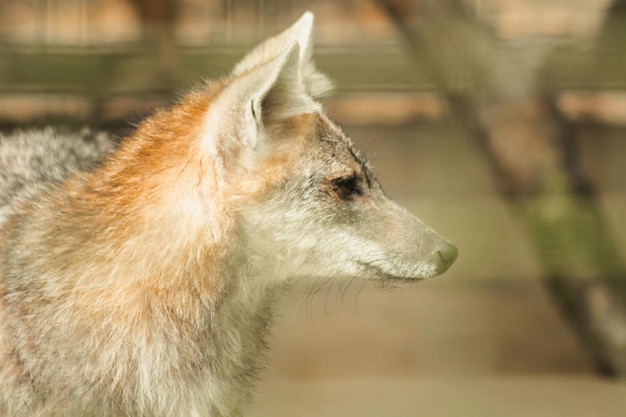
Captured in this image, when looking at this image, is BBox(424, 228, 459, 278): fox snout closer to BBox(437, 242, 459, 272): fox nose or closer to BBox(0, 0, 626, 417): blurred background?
BBox(437, 242, 459, 272): fox nose

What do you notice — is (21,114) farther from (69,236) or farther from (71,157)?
(69,236)

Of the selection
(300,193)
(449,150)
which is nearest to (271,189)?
(300,193)

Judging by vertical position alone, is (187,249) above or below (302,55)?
below

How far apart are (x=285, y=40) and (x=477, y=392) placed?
186 cm

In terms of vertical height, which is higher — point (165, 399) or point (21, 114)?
point (21, 114)

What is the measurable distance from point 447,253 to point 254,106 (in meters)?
0.79

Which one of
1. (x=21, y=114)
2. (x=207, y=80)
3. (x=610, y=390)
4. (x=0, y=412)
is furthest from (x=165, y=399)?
(x=21, y=114)

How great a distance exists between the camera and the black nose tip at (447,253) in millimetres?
2695

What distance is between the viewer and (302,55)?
288 centimetres

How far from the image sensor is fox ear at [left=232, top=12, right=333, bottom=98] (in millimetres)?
2859

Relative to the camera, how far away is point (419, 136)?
4.84 meters

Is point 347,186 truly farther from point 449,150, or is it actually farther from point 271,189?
point 449,150

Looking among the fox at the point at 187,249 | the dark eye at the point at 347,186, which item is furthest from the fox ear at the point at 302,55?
the dark eye at the point at 347,186

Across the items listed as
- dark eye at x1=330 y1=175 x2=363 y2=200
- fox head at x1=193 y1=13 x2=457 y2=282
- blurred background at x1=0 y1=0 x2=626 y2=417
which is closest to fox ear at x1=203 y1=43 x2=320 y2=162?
fox head at x1=193 y1=13 x2=457 y2=282
